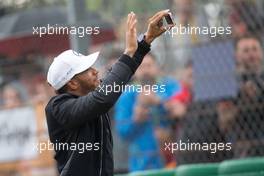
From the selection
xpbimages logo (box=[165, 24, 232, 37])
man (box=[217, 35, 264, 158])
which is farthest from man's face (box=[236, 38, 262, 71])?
xpbimages logo (box=[165, 24, 232, 37])

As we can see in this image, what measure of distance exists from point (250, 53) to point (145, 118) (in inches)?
40.7

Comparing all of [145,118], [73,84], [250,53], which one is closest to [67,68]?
[73,84]

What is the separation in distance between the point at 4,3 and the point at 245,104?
2.72m

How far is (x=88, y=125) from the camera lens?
6.23 m

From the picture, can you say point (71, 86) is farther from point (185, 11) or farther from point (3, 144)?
point (3, 144)

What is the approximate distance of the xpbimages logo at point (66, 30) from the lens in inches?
333

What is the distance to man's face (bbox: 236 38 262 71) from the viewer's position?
8078mm

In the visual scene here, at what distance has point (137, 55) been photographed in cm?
613

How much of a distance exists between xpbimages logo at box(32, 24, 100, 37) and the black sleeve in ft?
7.59

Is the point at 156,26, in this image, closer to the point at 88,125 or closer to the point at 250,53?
the point at 88,125

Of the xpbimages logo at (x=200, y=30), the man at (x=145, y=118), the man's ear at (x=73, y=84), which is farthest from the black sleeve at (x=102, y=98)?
the man at (x=145, y=118)

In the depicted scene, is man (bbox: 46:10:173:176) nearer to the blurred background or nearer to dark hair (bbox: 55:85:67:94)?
dark hair (bbox: 55:85:67:94)

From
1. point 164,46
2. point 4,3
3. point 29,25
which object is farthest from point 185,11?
point 4,3

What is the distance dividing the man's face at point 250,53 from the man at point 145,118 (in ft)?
2.03
